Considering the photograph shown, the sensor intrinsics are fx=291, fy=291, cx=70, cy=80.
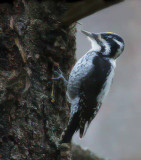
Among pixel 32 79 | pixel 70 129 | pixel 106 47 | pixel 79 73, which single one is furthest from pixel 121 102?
pixel 32 79

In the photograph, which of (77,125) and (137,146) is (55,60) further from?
(137,146)

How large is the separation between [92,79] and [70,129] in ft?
2.38

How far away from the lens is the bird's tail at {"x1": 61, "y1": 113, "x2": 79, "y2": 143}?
8.73 ft

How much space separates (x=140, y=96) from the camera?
21.3ft

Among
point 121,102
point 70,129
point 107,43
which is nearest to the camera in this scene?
point 70,129

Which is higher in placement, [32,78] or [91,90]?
[32,78]

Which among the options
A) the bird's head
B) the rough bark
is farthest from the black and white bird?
the rough bark

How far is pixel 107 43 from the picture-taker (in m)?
3.60

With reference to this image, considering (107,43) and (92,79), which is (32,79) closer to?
(92,79)

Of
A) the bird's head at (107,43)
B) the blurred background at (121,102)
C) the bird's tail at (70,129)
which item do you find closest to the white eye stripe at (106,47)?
the bird's head at (107,43)

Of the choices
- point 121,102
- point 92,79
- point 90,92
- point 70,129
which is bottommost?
point 121,102

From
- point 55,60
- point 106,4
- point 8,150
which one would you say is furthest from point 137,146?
point 106,4

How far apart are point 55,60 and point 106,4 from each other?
4.02ft

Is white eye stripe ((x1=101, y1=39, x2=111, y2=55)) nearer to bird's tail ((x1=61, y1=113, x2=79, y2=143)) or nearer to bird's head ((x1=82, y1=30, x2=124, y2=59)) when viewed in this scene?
bird's head ((x1=82, y1=30, x2=124, y2=59))
